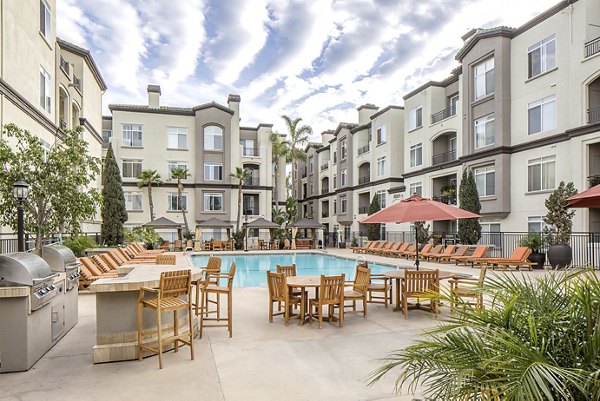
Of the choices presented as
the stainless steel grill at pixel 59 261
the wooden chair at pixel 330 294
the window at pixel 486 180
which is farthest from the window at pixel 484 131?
the stainless steel grill at pixel 59 261

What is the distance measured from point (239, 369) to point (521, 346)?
3789 mm

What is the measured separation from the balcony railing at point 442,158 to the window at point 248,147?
57.9 feet

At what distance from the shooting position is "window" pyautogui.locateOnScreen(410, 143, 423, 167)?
2852 cm

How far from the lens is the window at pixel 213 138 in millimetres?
34500

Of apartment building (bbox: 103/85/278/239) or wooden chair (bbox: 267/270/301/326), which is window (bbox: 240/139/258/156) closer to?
apartment building (bbox: 103/85/278/239)

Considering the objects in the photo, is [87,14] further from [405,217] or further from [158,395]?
[158,395]

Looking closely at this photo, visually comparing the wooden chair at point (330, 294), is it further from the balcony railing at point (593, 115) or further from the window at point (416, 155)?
the window at point (416, 155)

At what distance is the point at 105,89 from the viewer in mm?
26562

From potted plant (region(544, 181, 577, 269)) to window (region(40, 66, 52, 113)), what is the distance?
825 inches

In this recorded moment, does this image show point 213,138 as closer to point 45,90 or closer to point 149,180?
point 149,180

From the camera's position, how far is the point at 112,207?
69.6ft

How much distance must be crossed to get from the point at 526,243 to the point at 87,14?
19.8m

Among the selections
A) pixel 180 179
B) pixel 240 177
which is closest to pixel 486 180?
pixel 240 177

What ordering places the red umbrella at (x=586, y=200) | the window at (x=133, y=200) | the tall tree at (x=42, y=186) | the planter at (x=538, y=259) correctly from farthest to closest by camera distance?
1. the window at (x=133, y=200)
2. the planter at (x=538, y=259)
3. the tall tree at (x=42, y=186)
4. the red umbrella at (x=586, y=200)
